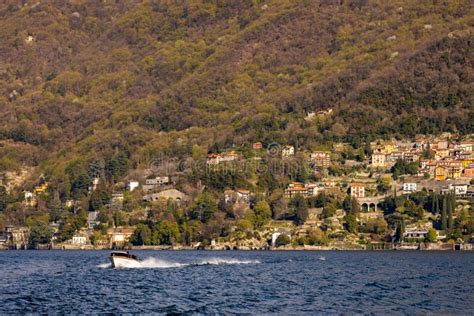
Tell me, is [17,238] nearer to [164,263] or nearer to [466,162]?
[466,162]

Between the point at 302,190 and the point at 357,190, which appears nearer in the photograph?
the point at 357,190

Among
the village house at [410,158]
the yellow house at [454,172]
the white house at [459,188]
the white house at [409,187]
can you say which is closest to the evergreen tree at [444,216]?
the white house at [459,188]

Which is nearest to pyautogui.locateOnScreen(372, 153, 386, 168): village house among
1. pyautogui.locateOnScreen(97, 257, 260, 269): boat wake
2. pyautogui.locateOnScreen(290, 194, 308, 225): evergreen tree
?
pyautogui.locateOnScreen(290, 194, 308, 225): evergreen tree

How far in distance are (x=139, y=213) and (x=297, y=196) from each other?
31.7m

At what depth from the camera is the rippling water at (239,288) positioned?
6288cm

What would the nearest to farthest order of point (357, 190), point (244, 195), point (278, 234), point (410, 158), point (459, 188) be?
point (278, 234), point (459, 188), point (357, 190), point (244, 195), point (410, 158)

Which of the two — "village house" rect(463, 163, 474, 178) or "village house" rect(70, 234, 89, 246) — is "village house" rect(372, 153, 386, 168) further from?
"village house" rect(70, 234, 89, 246)

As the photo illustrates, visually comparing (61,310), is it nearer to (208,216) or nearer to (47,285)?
(47,285)

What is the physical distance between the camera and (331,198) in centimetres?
17750

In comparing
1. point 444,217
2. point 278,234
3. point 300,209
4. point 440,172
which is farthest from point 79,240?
point 440,172

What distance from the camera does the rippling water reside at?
62875 mm

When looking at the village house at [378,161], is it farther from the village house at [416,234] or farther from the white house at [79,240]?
the white house at [79,240]

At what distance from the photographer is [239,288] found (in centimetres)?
7494

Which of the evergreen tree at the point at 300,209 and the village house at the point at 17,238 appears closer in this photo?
the evergreen tree at the point at 300,209
